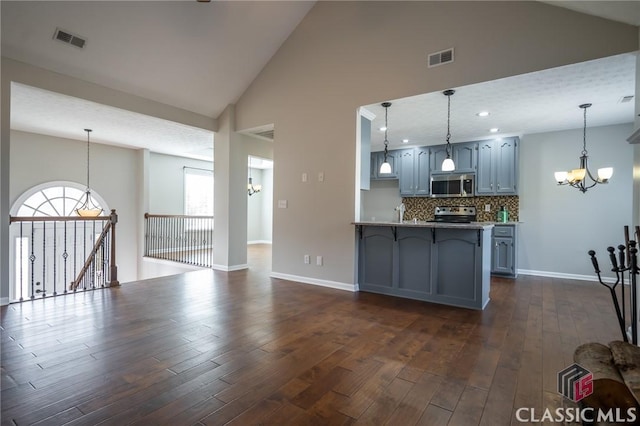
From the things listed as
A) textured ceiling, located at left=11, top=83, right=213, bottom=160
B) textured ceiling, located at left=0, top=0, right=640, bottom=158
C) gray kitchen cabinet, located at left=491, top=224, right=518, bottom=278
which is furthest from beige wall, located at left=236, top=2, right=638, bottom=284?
gray kitchen cabinet, located at left=491, top=224, right=518, bottom=278

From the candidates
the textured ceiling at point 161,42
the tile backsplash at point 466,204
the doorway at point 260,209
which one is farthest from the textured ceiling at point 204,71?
the doorway at point 260,209

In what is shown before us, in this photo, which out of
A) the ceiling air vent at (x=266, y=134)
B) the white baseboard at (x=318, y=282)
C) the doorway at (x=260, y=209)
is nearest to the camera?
the white baseboard at (x=318, y=282)

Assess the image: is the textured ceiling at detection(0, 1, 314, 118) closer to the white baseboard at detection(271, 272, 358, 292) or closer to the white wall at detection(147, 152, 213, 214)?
the white baseboard at detection(271, 272, 358, 292)

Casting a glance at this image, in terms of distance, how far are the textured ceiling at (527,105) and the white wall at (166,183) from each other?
6049mm

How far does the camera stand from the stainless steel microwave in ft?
20.3

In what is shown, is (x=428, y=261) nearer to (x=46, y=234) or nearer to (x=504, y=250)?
(x=504, y=250)

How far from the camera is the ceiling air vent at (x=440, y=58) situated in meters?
3.63

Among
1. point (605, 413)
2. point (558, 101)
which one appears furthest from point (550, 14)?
point (605, 413)

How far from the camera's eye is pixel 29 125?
5906 millimetres

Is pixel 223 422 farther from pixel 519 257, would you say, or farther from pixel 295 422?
pixel 519 257

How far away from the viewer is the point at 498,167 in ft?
19.2

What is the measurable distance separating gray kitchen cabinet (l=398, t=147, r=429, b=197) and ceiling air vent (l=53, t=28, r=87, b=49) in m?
5.79

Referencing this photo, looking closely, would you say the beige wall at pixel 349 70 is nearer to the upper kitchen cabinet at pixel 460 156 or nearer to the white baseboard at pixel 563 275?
the upper kitchen cabinet at pixel 460 156

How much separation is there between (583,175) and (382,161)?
12.5 ft
